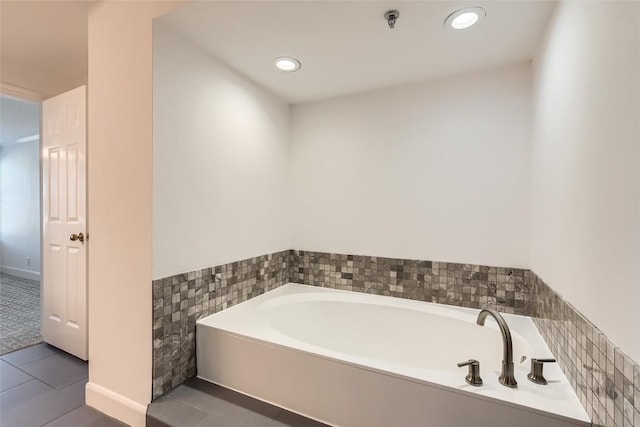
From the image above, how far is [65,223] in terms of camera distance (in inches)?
87.7

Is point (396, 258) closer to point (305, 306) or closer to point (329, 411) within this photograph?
point (305, 306)

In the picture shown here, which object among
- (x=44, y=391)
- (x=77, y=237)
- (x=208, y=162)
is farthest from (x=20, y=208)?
(x=208, y=162)

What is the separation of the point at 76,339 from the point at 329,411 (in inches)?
82.7

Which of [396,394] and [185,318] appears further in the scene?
[185,318]

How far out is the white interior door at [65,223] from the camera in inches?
83.4

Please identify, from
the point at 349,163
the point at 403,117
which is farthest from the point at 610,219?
the point at 349,163

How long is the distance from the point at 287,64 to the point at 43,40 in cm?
170

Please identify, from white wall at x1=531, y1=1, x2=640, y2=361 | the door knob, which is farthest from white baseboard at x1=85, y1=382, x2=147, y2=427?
white wall at x1=531, y1=1, x2=640, y2=361

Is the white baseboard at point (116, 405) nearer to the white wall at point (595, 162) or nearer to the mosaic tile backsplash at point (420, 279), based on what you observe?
the mosaic tile backsplash at point (420, 279)

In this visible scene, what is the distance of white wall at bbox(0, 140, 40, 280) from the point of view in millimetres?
4727

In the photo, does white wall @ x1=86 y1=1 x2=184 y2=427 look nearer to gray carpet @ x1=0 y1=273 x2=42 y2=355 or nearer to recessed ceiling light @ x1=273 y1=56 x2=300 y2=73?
recessed ceiling light @ x1=273 y1=56 x2=300 y2=73

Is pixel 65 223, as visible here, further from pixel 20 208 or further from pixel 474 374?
pixel 20 208

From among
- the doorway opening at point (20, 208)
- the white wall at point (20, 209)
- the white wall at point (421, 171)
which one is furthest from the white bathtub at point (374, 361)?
the white wall at point (20, 209)

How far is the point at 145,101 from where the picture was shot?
1.49 meters
